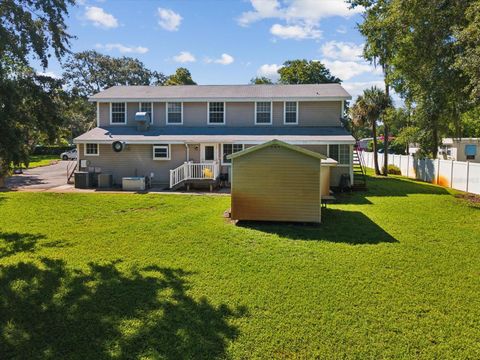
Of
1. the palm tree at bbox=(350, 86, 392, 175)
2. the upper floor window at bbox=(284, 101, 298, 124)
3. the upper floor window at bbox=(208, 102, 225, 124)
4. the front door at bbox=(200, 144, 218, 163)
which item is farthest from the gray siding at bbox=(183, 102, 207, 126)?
the palm tree at bbox=(350, 86, 392, 175)

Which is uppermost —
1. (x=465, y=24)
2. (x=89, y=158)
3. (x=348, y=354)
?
(x=465, y=24)

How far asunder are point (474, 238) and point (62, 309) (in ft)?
31.9

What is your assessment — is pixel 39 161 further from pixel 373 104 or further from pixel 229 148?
pixel 373 104

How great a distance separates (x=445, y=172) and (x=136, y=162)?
16.9m

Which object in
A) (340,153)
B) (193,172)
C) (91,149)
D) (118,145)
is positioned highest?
(118,145)

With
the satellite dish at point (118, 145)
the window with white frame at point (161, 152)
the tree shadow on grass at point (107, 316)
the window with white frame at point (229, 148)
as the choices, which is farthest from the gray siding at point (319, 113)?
the tree shadow on grass at point (107, 316)

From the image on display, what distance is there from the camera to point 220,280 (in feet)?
21.4

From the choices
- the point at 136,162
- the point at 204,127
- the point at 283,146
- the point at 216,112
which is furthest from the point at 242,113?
the point at 283,146

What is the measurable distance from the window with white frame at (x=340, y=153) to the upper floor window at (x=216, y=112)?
6578 millimetres

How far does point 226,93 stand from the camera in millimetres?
20906

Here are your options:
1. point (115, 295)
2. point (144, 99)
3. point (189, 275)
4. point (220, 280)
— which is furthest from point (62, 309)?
point (144, 99)

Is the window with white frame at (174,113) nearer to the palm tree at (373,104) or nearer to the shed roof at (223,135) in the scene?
the shed roof at (223,135)

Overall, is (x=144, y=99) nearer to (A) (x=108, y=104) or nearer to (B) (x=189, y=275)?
(A) (x=108, y=104)

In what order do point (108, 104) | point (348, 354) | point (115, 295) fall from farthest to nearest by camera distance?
point (108, 104) < point (115, 295) < point (348, 354)
